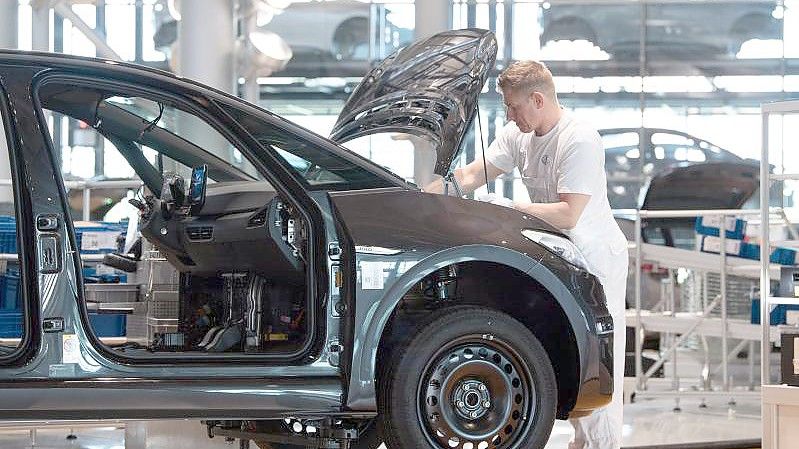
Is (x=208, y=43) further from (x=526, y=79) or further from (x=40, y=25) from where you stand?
(x=526, y=79)

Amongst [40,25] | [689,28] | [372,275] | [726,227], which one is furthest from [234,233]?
[689,28]

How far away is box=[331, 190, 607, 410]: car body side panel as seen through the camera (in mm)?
3719

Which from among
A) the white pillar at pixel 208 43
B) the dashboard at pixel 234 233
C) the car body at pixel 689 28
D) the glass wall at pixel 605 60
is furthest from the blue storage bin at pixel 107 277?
the car body at pixel 689 28

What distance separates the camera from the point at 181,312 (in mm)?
4031

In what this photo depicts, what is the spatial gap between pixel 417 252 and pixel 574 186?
1.12 meters

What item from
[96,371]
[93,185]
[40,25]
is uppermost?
[40,25]

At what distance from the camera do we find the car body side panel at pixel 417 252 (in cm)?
372

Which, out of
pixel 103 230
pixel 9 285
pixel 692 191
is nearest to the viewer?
pixel 9 285

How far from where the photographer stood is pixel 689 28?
1616cm

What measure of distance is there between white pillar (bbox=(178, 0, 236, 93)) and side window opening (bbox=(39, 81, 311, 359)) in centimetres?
402

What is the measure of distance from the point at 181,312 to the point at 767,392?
2806mm

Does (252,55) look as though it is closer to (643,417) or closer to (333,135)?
(643,417)

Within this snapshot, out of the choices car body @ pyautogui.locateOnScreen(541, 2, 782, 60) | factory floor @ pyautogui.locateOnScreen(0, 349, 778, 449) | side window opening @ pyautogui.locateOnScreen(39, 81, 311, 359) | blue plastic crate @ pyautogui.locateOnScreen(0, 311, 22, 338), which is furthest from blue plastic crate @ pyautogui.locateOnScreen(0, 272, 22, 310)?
car body @ pyautogui.locateOnScreen(541, 2, 782, 60)

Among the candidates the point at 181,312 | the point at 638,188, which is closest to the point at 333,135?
the point at 181,312
